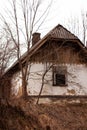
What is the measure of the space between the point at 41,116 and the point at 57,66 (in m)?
3.99

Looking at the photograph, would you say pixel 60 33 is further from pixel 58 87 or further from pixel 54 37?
pixel 58 87

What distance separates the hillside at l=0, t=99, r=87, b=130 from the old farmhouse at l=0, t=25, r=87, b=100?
109 cm

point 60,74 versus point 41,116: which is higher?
point 60,74

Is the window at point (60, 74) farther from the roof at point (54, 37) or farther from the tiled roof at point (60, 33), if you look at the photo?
the tiled roof at point (60, 33)

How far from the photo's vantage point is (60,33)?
21.5 metres

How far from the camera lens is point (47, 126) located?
1702cm

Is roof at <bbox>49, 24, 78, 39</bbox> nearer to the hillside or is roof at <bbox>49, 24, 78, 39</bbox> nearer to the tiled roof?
the tiled roof

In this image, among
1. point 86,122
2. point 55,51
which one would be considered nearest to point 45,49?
point 55,51

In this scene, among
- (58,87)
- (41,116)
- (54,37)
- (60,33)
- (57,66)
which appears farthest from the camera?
(60,33)

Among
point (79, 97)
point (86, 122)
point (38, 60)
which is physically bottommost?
point (86, 122)

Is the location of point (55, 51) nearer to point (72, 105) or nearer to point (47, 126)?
point (72, 105)

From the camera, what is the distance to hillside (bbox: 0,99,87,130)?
1656 cm

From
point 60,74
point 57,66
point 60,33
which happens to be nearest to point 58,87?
point 60,74

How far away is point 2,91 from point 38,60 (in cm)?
402
